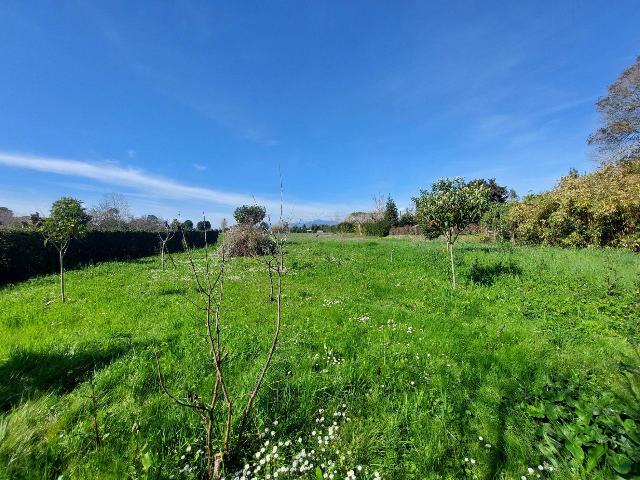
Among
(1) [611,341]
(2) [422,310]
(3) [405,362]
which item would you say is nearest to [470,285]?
(2) [422,310]

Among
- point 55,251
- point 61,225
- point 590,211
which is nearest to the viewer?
point 61,225

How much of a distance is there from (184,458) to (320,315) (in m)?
4.89

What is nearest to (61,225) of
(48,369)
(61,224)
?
(61,224)

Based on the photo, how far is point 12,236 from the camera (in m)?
15.4

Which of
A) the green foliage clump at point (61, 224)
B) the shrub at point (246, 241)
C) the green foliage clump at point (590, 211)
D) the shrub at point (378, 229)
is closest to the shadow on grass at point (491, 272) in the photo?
the green foliage clump at point (590, 211)

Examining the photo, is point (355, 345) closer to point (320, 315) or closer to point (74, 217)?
point (320, 315)

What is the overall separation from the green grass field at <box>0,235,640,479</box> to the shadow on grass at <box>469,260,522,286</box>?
150 cm

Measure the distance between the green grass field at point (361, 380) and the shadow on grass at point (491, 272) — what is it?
58.9 inches

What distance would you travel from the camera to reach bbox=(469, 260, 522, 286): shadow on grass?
11094 mm

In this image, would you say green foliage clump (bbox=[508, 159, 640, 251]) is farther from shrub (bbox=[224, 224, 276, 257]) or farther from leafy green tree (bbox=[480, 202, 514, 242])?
shrub (bbox=[224, 224, 276, 257])

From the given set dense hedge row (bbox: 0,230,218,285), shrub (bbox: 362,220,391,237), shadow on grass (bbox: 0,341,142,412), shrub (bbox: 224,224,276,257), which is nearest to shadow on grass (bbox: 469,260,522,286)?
shadow on grass (bbox: 0,341,142,412)

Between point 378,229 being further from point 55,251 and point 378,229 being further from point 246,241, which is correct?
point 55,251

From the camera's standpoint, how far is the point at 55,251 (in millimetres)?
17344

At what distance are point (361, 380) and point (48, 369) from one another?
5122 millimetres
